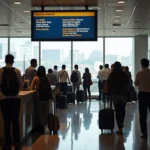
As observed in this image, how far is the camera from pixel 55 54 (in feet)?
63.5

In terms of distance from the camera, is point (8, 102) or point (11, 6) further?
point (11, 6)

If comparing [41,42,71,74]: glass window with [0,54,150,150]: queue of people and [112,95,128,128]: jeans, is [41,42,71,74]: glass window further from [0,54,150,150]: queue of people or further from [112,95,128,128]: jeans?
[112,95,128,128]: jeans

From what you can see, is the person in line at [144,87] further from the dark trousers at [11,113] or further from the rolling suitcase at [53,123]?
the dark trousers at [11,113]

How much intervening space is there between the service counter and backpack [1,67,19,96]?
82 cm

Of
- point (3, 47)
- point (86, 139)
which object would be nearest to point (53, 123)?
point (86, 139)

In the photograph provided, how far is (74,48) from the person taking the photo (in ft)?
62.6

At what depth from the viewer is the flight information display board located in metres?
8.31

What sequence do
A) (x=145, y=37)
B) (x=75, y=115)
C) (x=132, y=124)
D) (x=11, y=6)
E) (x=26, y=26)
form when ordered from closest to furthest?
(x=132, y=124) → (x=11, y=6) → (x=75, y=115) → (x=26, y=26) → (x=145, y=37)

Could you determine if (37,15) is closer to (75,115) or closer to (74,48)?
(75,115)

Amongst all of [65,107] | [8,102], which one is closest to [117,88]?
[8,102]

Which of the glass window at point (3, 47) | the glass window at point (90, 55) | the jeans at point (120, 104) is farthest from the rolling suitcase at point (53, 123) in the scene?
the glass window at point (3, 47)

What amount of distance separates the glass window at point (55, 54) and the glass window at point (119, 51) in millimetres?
2115

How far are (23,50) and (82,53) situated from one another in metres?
3.19

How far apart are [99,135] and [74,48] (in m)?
11.7
